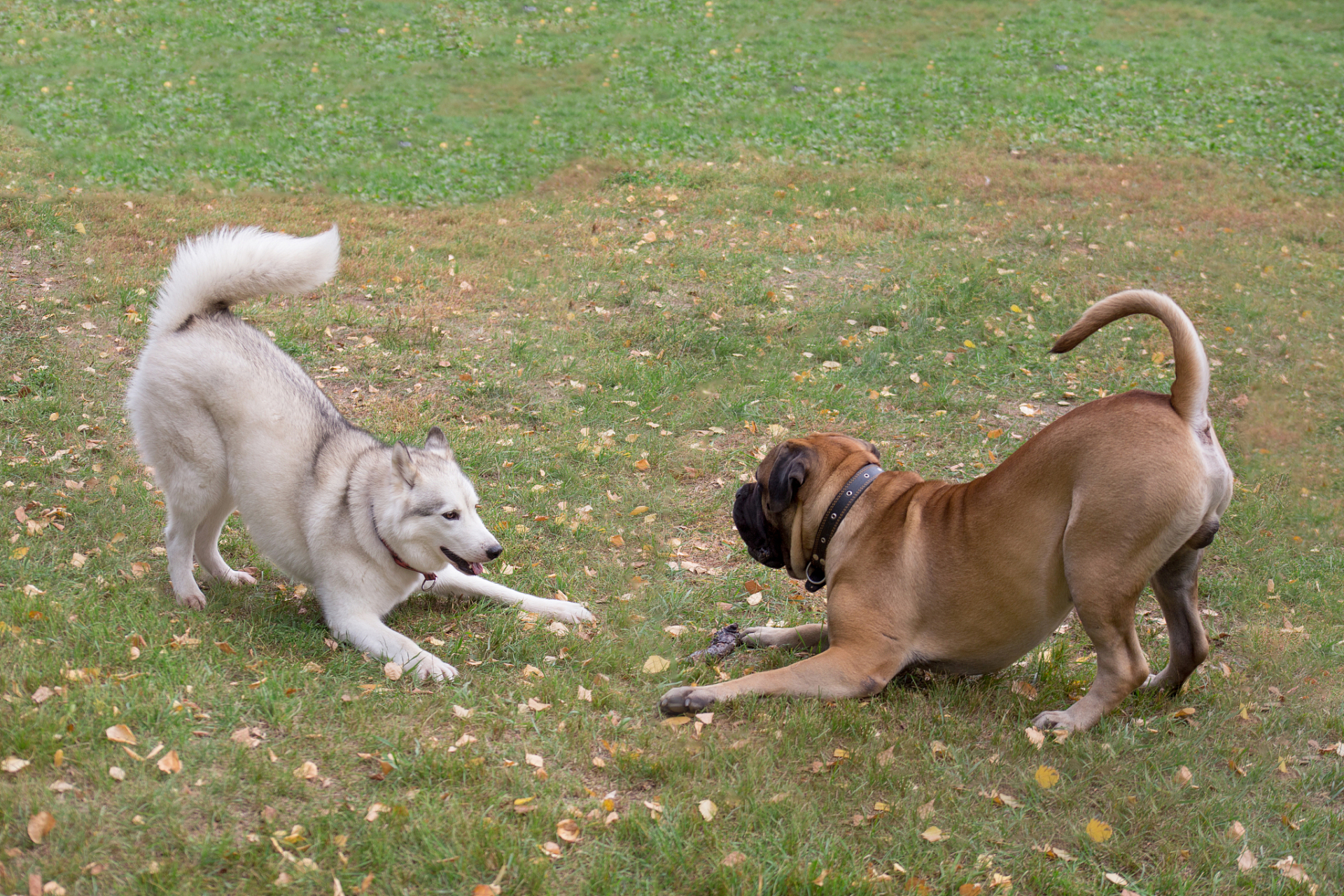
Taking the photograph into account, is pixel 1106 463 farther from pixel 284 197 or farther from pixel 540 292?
pixel 284 197

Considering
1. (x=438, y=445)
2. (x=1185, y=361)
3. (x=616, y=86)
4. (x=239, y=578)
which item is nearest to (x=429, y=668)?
(x=438, y=445)

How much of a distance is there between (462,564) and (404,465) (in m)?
0.58

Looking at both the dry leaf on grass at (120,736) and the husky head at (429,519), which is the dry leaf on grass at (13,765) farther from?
the husky head at (429,519)

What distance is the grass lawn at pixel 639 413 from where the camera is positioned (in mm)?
3664

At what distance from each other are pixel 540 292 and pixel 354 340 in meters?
2.08

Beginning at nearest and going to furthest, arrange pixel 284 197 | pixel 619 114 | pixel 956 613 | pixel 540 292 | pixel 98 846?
pixel 98 846, pixel 956 613, pixel 540 292, pixel 284 197, pixel 619 114

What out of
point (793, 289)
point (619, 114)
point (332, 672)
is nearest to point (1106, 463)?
point (332, 672)

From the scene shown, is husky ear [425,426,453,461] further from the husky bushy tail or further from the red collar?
the husky bushy tail

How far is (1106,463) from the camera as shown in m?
4.18

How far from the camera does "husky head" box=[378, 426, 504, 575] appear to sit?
4.88 meters

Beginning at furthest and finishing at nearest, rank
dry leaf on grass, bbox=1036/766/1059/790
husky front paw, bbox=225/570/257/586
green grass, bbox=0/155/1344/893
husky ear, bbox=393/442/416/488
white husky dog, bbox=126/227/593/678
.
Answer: husky front paw, bbox=225/570/257/586 → white husky dog, bbox=126/227/593/678 → husky ear, bbox=393/442/416/488 → dry leaf on grass, bbox=1036/766/1059/790 → green grass, bbox=0/155/1344/893

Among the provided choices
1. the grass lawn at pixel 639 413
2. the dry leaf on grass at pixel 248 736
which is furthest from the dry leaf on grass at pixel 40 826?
the dry leaf on grass at pixel 248 736

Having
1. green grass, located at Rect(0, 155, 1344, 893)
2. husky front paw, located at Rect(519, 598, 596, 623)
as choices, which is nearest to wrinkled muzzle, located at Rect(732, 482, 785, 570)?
green grass, located at Rect(0, 155, 1344, 893)

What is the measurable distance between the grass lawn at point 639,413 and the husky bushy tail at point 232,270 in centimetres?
142
